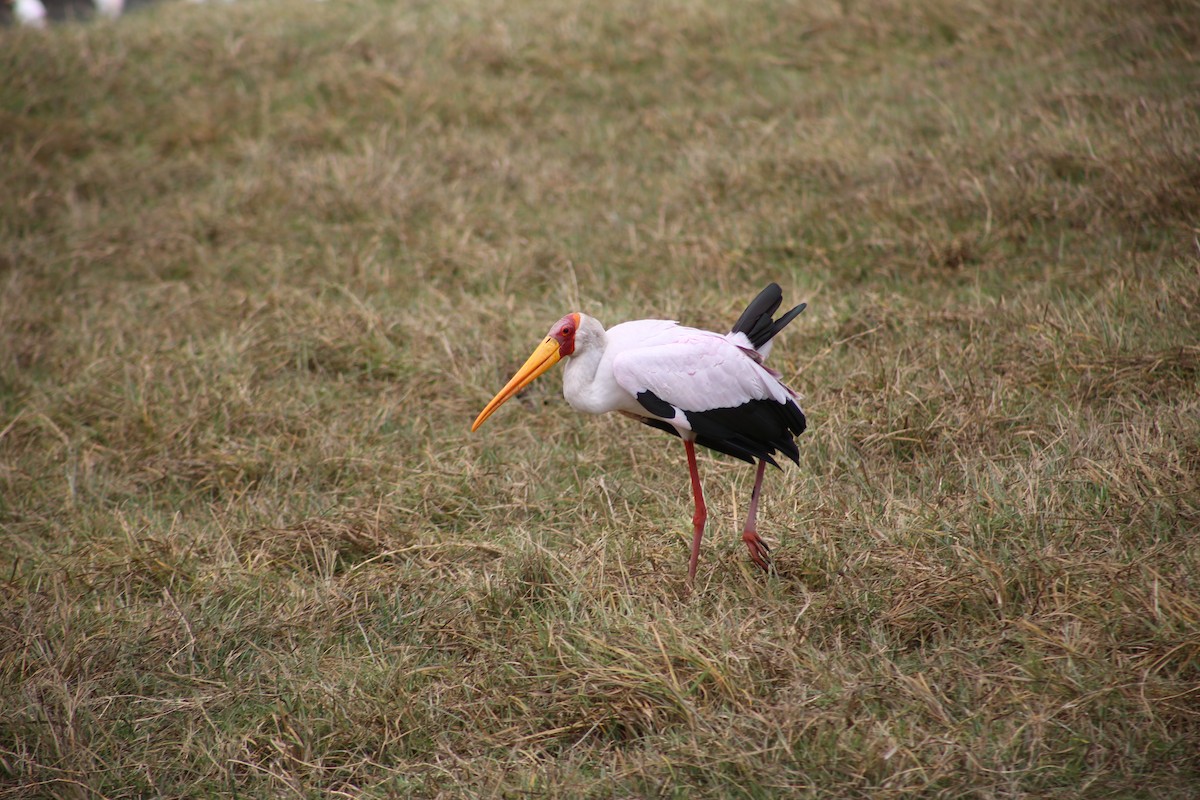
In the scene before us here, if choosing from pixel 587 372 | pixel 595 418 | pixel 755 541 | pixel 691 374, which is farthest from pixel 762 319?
pixel 595 418

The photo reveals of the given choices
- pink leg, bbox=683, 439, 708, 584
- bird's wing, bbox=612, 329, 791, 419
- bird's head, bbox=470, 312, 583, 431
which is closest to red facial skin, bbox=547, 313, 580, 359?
bird's head, bbox=470, 312, 583, 431

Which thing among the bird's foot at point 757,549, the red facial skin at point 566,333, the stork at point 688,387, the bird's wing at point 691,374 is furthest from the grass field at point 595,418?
the red facial skin at point 566,333

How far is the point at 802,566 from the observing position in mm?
3367

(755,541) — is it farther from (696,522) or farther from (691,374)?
(691,374)

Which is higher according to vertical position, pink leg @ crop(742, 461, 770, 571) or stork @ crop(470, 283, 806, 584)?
stork @ crop(470, 283, 806, 584)

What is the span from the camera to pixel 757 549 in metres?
3.35

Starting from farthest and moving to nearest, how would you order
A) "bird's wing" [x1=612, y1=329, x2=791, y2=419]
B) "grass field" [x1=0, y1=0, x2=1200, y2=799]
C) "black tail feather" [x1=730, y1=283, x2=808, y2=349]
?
"black tail feather" [x1=730, y1=283, x2=808, y2=349], "bird's wing" [x1=612, y1=329, x2=791, y2=419], "grass field" [x1=0, y1=0, x2=1200, y2=799]

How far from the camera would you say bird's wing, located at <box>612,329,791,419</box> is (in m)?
3.30

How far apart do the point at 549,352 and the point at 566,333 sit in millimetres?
87

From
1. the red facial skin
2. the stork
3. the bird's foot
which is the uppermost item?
the red facial skin

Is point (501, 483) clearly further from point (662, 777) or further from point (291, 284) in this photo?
point (291, 284)

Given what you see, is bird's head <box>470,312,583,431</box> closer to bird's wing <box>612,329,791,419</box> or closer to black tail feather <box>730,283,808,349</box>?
bird's wing <box>612,329,791,419</box>

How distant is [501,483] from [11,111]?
19.3ft

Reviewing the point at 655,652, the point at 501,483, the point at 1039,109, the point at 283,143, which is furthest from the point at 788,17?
the point at 655,652
